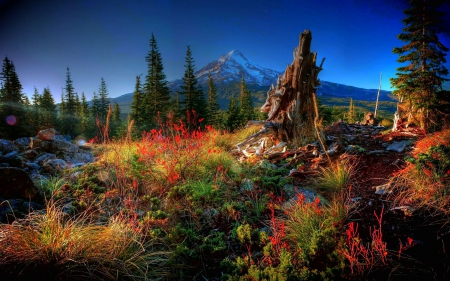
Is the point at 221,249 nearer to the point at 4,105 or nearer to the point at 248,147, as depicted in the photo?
the point at 248,147

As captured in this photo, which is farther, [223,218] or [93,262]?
[223,218]

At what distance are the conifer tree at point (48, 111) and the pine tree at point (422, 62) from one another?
145 ft

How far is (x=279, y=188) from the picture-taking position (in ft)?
13.3

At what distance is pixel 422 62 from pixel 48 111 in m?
50.3

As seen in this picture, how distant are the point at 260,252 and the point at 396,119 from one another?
28.6 ft

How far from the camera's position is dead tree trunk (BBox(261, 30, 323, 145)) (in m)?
6.54

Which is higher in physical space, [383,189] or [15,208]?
[383,189]

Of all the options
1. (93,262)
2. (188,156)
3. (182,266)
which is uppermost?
(188,156)

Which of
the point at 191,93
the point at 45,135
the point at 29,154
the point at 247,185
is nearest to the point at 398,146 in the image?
the point at 247,185

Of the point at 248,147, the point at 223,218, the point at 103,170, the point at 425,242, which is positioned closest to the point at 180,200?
the point at 223,218

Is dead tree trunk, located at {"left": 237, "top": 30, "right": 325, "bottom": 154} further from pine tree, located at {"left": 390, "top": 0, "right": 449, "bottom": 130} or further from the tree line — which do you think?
the tree line

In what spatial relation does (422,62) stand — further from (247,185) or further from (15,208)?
(15,208)

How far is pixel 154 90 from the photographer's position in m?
24.4

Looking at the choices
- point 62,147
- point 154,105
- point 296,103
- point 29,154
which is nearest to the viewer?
point 296,103
